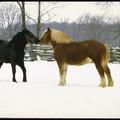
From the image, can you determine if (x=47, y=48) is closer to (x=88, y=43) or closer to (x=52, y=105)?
(x=88, y=43)

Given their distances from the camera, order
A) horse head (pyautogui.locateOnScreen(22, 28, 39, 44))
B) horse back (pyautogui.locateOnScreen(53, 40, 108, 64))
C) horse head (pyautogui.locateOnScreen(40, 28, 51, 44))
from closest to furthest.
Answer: horse back (pyautogui.locateOnScreen(53, 40, 108, 64)) → horse head (pyautogui.locateOnScreen(40, 28, 51, 44)) → horse head (pyautogui.locateOnScreen(22, 28, 39, 44))

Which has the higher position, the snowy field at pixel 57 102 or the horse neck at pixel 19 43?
the horse neck at pixel 19 43

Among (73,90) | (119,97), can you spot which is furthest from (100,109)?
(73,90)

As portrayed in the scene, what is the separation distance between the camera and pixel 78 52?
33.3 ft

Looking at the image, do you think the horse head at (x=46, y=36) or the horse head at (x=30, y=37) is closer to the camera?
the horse head at (x=46, y=36)

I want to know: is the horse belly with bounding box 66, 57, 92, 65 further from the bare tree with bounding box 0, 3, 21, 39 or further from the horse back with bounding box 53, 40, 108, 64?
the bare tree with bounding box 0, 3, 21, 39

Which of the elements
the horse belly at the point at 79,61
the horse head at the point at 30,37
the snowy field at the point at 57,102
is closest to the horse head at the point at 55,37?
the horse head at the point at 30,37

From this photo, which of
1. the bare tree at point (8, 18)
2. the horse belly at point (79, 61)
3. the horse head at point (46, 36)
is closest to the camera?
the horse belly at point (79, 61)

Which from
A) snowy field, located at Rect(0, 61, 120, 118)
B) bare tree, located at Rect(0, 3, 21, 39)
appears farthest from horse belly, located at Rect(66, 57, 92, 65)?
bare tree, located at Rect(0, 3, 21, 39)

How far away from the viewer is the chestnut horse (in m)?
9.95

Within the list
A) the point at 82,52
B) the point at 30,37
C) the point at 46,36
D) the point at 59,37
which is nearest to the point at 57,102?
the point at 82,52

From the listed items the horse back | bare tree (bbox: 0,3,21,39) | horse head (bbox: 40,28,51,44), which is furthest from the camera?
bare tree (bbox: 0,3,21,39)

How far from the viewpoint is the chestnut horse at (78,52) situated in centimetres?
995

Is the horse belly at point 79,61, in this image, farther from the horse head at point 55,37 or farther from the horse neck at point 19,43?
the horse neck at point 19,43
